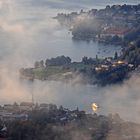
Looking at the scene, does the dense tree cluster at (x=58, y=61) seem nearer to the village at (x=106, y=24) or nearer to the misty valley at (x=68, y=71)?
the misty valley at (x=68, y=71)

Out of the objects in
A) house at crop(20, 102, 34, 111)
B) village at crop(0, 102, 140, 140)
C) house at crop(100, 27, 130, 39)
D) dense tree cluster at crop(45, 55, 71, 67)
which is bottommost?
dense tree cluster at crop(45, 55, 71, 67)

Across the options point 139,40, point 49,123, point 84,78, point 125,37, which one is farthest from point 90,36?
point 49,123

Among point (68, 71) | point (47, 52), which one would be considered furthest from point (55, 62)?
point (47, 52)

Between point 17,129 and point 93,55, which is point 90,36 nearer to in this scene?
point 93,55

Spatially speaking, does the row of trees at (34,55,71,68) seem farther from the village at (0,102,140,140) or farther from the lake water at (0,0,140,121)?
the village at (0,102,140,140)

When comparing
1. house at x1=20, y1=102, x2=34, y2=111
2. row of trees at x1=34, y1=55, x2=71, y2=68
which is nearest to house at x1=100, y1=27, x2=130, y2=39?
row of trees at x1=34, y1=55, x2=71, y2=68
